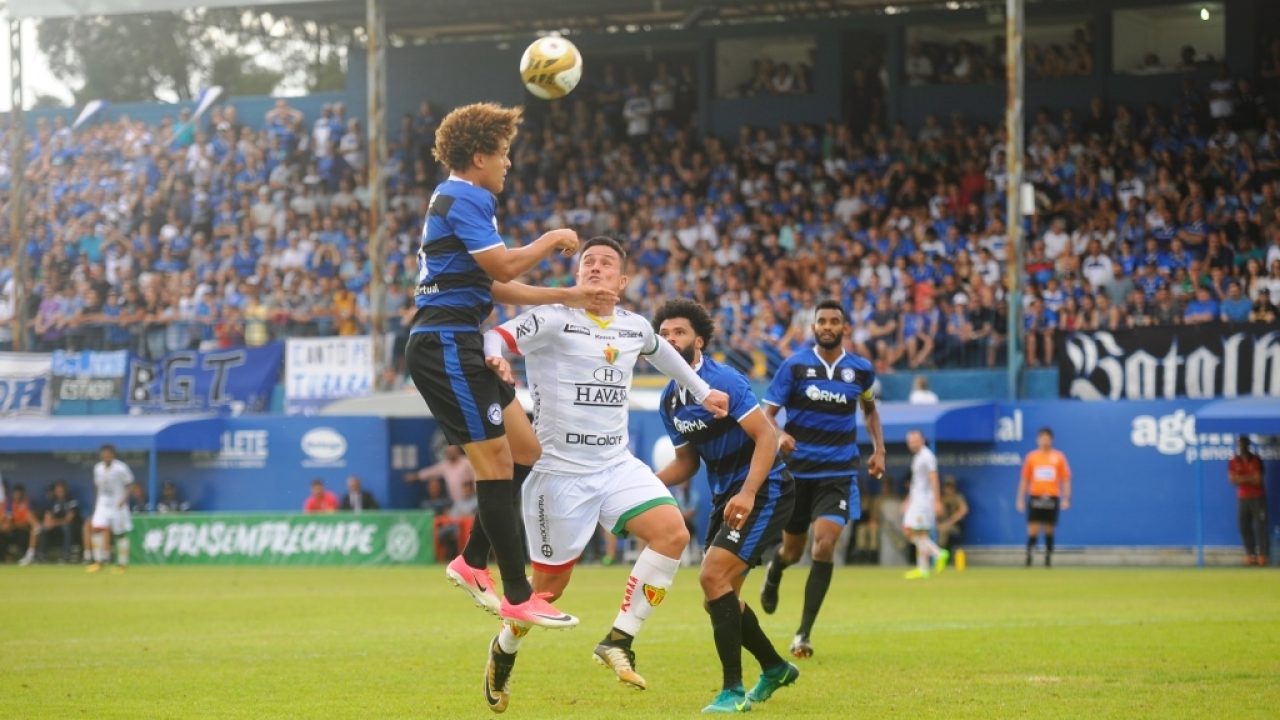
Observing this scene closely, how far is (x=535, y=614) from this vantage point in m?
8.92

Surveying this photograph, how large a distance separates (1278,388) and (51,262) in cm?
2615

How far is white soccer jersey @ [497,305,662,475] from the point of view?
9.42 m

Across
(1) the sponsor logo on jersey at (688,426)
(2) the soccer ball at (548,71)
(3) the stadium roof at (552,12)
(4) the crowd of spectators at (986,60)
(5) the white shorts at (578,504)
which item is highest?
(3) the stadium roof at (552,12)

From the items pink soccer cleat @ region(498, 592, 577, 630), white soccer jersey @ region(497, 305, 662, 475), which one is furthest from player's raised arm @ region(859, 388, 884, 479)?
pink soccer cleat @ region(498, 592, 577, 630)

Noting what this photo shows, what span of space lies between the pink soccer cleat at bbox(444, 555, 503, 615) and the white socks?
77 centimetres

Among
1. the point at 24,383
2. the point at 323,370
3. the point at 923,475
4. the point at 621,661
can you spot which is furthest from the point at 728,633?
the point at 24,383

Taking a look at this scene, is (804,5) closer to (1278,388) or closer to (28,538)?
(1278,388)

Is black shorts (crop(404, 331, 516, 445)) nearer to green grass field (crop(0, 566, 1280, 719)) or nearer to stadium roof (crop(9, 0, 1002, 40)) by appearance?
green grass field (crop(0, 566, 1280, 719))

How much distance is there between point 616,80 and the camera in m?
38.6

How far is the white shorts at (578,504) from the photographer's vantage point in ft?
30.8

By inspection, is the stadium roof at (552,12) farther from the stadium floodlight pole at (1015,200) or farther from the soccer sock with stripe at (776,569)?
the soccer sock with stripe at (776,569)

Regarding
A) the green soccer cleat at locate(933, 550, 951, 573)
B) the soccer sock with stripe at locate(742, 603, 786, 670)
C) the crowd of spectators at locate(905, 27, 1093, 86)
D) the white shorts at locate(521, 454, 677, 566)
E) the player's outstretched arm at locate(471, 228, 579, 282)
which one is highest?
the crowd of spectators at locate(905, 27, 1093, 86)

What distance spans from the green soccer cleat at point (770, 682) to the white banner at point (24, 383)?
2695 cm

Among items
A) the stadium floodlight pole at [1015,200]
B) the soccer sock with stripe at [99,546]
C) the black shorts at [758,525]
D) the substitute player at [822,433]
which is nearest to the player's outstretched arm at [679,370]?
the black shorts at [758,525]
